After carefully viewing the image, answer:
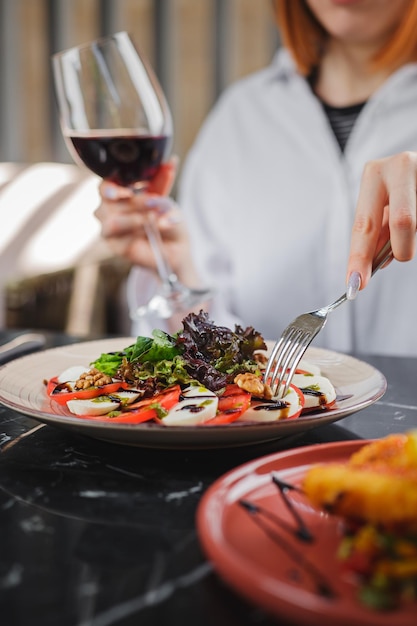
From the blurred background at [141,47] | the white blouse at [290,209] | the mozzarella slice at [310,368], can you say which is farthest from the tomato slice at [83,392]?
the blurred background at [141,47]

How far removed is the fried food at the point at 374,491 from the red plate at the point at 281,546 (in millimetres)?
44

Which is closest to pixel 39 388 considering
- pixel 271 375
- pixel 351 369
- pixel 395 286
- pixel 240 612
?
pixel 271 375

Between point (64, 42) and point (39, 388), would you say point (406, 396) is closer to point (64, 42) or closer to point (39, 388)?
point (39, 388)

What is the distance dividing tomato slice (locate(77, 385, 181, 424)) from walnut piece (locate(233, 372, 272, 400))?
71 millimetres

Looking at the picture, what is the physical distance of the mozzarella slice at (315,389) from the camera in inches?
33.8

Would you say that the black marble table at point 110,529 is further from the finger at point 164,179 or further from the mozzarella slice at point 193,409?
the finger at point 164,179

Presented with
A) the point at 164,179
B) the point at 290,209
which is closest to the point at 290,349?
the point at 164,179

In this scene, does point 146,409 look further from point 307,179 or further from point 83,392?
point 307,179

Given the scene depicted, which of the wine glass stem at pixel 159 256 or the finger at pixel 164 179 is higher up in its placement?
the finger at pixel 164 179

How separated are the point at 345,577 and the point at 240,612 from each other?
8 centimetres

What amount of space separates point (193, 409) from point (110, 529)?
0.17m

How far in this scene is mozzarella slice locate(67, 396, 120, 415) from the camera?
2.68ft

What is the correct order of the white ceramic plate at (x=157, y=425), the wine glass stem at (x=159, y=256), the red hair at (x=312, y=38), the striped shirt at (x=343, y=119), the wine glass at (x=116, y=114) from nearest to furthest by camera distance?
the white ceramic plate at (x=157, y=425) < the wine glass at (x=116, y=114) < the wine glass stem at (x=159, y=256) < the red hair at (x=312, y=38) < the striped shirt at (x=343, y=119)

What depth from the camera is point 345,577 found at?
502mm
